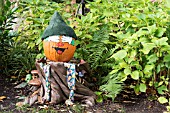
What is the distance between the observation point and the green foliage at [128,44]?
13.9ft

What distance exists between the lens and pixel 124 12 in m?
5.07

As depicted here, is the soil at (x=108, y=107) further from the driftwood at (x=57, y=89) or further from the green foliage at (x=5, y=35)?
the green foliage at (x=5, y=35)

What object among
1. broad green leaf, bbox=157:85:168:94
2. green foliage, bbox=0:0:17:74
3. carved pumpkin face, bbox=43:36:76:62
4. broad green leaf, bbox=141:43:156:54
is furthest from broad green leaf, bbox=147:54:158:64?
green foliage, bbox=0:0:17:74

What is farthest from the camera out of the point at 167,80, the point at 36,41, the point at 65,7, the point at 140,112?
the point at 65,7

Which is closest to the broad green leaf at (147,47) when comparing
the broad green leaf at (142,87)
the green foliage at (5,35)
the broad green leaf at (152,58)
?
the broad green leaf at (152,58)

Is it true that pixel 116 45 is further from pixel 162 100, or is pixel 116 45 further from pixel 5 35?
pixel 5 35

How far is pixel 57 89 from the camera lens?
4.16m

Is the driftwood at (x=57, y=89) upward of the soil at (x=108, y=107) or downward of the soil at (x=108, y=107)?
upward

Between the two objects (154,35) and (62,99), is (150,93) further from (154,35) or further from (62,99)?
(62,99)

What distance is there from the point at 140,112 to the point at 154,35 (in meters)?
1.04

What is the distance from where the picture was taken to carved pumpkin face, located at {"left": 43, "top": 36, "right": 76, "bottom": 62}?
13.5ft

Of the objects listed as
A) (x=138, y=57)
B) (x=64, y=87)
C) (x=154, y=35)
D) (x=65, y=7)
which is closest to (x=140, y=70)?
(x=138, y=57)

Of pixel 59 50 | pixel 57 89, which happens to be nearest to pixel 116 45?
pixel 59 50

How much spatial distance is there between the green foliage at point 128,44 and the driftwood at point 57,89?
27 cm
